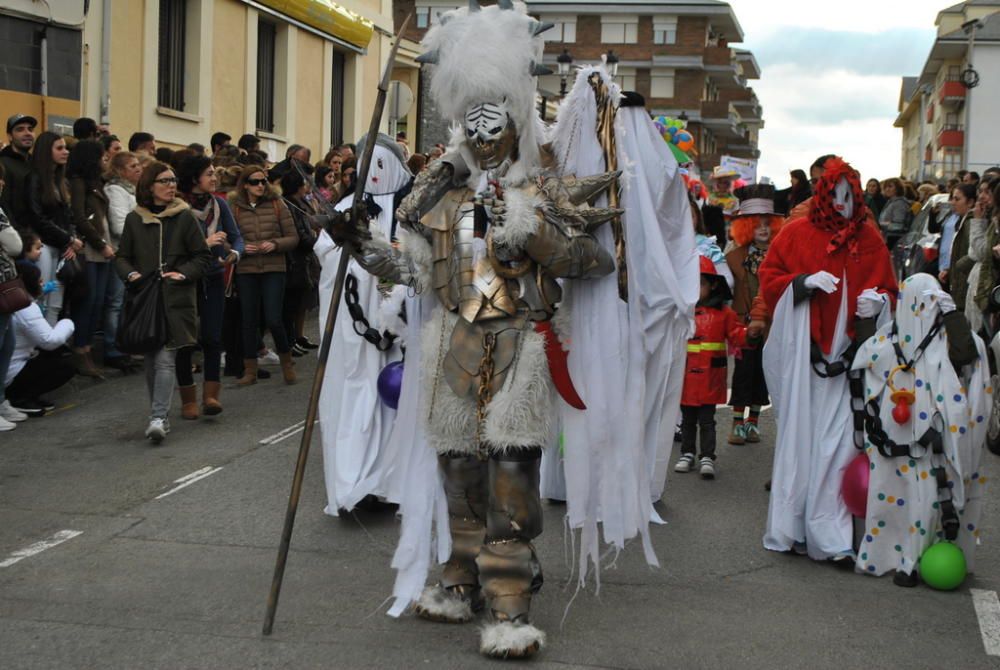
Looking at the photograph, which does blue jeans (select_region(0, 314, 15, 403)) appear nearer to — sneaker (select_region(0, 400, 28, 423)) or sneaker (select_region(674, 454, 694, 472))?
sneaker (select_region(0, 400, 28, 423))

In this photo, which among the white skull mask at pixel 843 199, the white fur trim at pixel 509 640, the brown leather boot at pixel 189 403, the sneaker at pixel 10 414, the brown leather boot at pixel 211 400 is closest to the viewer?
the white fur trim at pixel 509 640

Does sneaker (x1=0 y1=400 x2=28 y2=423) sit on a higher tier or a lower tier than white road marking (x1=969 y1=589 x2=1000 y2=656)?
lower

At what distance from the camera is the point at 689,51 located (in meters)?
73.2

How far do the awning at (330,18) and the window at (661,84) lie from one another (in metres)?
49.4

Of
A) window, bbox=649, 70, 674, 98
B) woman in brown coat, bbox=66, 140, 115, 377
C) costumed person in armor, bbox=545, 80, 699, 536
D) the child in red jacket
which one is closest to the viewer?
costumed person in armor, bbox=545, 80, 699, 536

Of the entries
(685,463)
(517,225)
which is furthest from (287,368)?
(517,225)

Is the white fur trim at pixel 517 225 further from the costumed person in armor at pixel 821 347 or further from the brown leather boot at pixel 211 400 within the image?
the brown leather boot at pixel 211 400

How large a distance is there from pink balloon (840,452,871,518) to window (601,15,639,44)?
69.8m

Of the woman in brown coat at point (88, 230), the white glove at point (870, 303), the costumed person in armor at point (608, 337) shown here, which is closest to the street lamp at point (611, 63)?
the costumed person in armor at point (608, 337)

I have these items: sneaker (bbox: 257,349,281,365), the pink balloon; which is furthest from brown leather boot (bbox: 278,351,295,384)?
the pink balloon

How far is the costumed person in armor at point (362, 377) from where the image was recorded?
22.7 feet

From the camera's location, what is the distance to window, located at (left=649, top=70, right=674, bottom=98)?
73.5 meters

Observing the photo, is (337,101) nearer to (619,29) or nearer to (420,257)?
(420,257)

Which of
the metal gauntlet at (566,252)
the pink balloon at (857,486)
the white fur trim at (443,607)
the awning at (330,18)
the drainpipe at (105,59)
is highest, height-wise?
the awning at (330,18)
